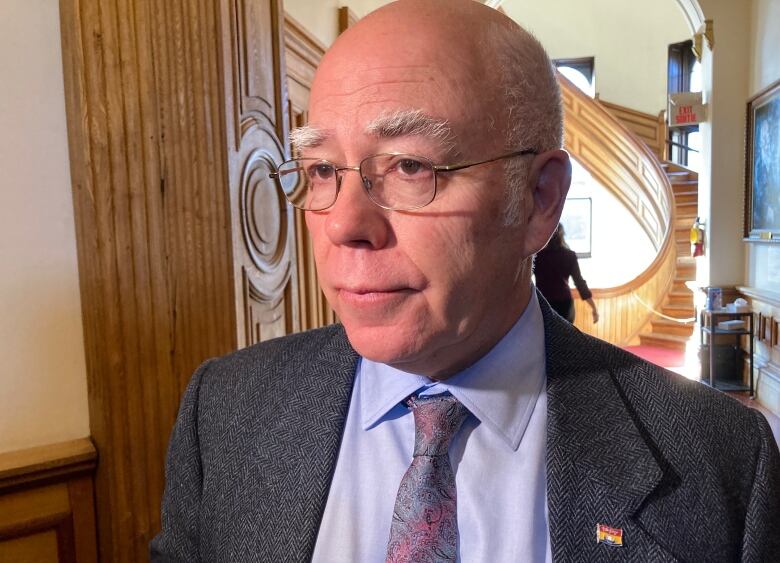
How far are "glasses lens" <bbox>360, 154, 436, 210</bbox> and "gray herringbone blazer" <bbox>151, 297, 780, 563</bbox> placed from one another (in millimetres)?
399

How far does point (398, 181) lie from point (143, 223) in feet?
2.74

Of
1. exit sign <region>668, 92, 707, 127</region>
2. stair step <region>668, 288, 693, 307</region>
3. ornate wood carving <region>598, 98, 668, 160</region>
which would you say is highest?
ornate wood carving <region>598, 98, 668, 160</region>

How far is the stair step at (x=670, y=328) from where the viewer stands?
8500 millimetres

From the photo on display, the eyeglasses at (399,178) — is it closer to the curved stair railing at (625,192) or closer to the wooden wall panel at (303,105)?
the wooden wall panel at (303,105)

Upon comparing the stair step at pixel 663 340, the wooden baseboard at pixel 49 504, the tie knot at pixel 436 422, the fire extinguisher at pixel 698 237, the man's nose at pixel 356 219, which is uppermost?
the man's nose at pixel 356 219

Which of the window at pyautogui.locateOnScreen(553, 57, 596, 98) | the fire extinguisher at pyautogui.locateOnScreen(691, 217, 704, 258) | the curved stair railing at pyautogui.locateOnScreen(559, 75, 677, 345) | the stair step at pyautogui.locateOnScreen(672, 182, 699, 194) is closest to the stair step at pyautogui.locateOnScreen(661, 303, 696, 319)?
the curved stair railing at pyautogui.locateOnScreen(559, 75, 677, 345)

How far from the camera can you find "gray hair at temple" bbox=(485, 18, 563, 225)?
96cm

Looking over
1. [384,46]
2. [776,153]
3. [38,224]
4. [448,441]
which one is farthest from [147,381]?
[776,153]

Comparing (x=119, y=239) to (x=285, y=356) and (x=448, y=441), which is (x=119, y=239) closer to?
(x=285, y=356)

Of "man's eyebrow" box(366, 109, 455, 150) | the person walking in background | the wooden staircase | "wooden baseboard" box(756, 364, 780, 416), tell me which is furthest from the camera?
the wooden staircase

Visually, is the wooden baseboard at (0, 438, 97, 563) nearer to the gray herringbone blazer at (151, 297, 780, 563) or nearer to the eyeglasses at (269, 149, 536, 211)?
the gray herringbone blazer at (151, 297, 780, 563)

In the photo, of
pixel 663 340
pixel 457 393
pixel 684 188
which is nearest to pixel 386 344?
pixel 457 393

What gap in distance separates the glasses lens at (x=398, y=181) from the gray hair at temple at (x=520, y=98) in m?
0.14

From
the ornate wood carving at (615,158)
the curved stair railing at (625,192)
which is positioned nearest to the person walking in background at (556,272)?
the curved stair railing at (625,192)
